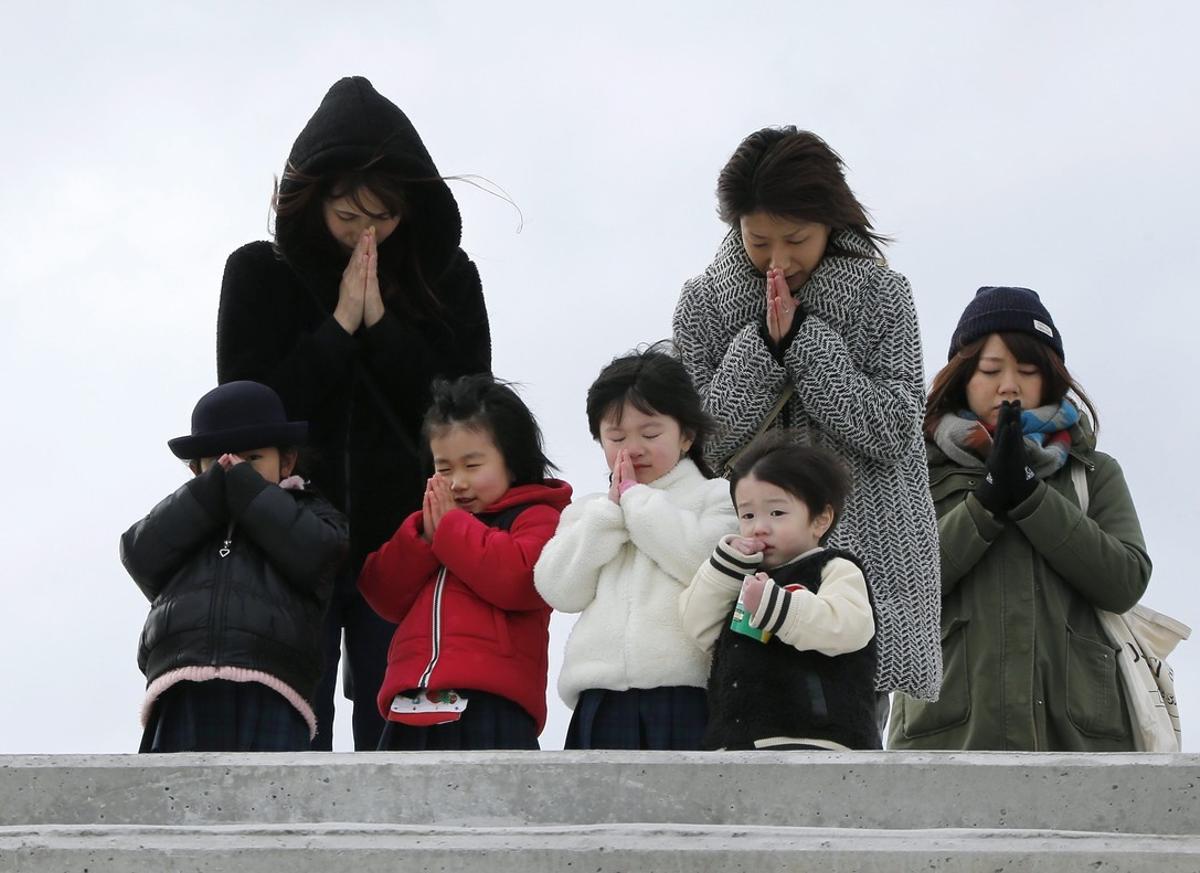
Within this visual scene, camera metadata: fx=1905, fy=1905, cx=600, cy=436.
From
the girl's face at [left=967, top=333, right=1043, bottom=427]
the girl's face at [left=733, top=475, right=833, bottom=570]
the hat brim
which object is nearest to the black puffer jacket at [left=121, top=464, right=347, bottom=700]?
the hat brim

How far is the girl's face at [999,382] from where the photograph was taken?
621 cm

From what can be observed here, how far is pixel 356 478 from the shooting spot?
18.8ft

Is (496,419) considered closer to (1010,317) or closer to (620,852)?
(1010,317)

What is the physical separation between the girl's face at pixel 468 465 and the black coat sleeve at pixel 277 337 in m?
0.47

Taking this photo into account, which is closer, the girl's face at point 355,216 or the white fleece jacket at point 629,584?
the white fleece jacket at point 629,584

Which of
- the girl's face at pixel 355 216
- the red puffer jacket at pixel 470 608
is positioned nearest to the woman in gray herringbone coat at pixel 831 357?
the red puffer jacket at pixel 470 608

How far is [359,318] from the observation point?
227 inches

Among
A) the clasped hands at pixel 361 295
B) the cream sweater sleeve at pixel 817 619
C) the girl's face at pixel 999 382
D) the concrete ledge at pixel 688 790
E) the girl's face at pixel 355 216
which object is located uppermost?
the girl's face at pixel 355 216

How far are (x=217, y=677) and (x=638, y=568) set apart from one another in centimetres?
117

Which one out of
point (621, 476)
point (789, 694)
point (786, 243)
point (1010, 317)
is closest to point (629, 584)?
point (621, 476)

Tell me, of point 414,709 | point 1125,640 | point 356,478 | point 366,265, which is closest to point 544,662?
point 414,709

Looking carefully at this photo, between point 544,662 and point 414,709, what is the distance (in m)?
0.40

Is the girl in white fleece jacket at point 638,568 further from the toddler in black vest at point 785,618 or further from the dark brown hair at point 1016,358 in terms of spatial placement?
the dark brown hair at point 1016,358

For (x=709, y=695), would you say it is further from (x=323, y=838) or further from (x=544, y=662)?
(x=323, y=838)
